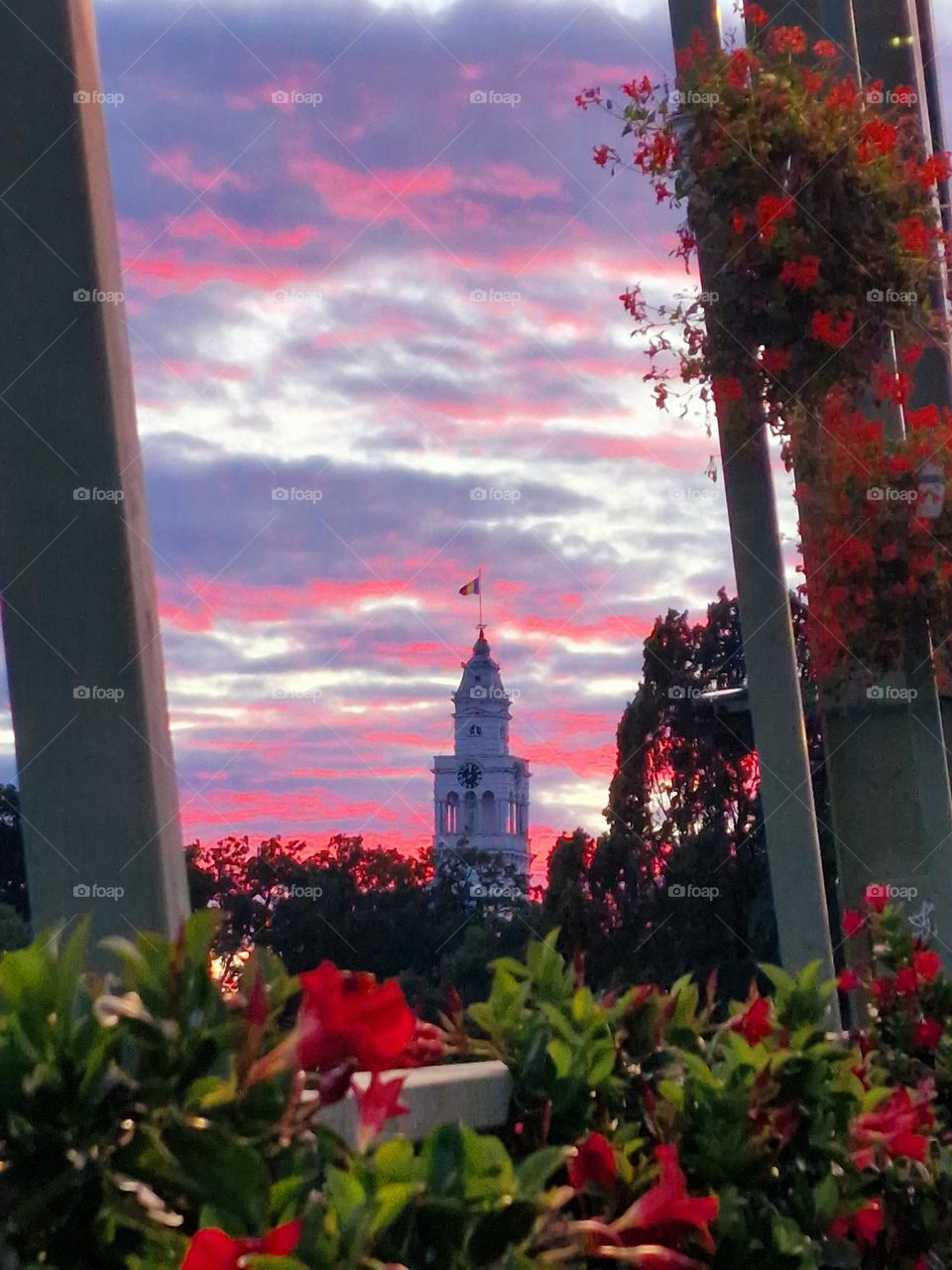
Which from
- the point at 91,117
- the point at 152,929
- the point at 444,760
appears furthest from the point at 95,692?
the point at 444,760

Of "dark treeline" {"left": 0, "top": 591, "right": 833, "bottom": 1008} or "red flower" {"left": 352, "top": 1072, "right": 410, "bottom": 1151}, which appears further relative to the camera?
"dark treeline" {"left": 0, "top": 591, "right": 833, "bottom": 1008}

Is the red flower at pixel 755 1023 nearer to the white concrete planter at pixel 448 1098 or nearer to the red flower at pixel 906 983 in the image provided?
the white concrete planter at pixel 448 1098

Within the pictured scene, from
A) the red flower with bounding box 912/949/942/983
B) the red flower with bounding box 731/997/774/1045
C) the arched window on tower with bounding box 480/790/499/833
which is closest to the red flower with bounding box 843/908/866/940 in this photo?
the red flower with bounding box 912/949/942/983

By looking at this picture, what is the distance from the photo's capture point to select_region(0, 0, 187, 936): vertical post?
2250 millimetres

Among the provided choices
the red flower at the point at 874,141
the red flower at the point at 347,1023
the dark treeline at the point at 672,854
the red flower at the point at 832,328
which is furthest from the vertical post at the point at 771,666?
the dark treeline at the point at 672,854

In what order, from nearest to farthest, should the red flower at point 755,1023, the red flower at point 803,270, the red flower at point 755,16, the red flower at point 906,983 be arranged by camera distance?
1. the red flower at point 755,1023
2. the red flower at point 906,983
3. the red flower at point 803,270
4. the red flower at point 755,16

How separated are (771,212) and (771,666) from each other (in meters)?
1.47

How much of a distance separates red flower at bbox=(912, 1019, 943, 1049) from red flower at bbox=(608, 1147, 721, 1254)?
2623mm

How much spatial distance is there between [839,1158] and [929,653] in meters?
3.02

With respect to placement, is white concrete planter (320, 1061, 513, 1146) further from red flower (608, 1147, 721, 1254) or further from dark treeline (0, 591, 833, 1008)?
dark treeline (0, 591, 833, 1008)

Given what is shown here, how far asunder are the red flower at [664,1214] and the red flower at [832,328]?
11.8 ft

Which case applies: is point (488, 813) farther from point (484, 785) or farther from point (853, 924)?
point (853, 924)

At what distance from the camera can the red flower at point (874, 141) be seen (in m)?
5.24

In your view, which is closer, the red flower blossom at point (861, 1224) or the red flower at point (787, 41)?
the red flower blossom at point (861, 1224)
